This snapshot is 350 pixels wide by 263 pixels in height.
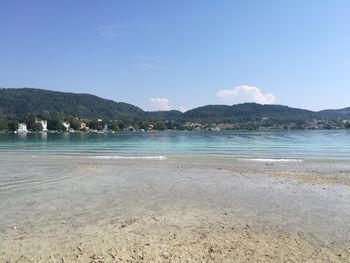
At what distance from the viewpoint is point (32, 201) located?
17094 mm

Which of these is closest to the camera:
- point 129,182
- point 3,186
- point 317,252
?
point 317,252

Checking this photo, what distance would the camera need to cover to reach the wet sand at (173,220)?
10391mm

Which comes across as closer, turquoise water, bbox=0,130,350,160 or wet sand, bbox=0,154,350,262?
wet sand, bbox=0,154,350,262

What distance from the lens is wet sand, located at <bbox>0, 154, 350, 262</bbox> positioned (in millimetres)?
10391

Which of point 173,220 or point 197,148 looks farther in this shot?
point 197,148

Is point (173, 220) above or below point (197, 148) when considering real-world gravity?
above

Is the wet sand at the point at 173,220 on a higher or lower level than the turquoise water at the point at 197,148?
higher

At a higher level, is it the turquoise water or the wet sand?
the wet sand

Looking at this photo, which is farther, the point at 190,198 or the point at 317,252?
the point at 190,198

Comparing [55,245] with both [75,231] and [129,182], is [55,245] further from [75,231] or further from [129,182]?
[129,182]

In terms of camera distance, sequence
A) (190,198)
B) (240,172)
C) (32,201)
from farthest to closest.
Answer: (240,172) → (190,198) → (32,201)

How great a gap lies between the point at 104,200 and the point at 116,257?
8.01 metres

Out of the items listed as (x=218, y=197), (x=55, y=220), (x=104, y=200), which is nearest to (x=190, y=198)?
(x=218, y=197)

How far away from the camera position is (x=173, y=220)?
13953mm
